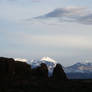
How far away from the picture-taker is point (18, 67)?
75625mm

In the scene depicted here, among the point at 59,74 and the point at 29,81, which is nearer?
the point at 29,81

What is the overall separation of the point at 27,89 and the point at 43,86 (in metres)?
3.40

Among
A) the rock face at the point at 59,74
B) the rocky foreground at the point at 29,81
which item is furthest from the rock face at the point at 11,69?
the rock face at the point at 59,74

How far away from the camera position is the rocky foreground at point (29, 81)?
48031 millimetres

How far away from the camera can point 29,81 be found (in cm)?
5772

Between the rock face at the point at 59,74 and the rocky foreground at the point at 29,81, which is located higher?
the rock face at the point at 59,74

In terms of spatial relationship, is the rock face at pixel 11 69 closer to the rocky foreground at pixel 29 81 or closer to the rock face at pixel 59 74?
the rocky foreground at pixel 29 81

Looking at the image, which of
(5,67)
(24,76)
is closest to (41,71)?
(24,76)

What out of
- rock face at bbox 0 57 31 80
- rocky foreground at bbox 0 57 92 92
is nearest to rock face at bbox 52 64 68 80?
rocky foreground at bbox 0 57 92 92

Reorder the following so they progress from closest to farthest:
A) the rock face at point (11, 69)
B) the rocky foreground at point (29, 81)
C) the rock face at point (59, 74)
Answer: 1. the rocky foreground at point (29, 81)
2. the rock face at point (11, 69)
3. the rock face at point (59, 74)

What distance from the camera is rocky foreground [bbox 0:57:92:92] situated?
158ft

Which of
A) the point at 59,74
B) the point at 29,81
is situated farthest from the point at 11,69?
the point at 59,74

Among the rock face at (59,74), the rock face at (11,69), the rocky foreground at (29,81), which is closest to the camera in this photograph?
the rocky foreground at (29,81)

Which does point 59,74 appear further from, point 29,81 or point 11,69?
point 29,81
